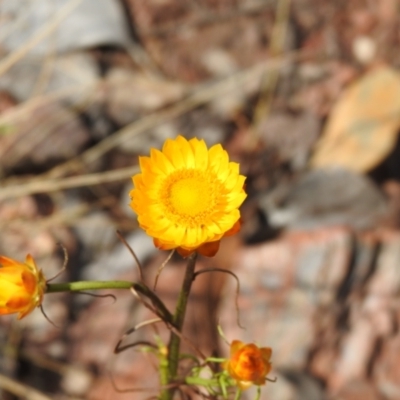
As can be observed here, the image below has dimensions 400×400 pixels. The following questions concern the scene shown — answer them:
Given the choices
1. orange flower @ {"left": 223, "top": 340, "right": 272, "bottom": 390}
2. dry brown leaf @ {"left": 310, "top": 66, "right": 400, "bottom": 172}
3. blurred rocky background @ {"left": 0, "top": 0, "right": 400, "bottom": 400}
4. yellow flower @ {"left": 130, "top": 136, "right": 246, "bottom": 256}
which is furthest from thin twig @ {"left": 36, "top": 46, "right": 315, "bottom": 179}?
orange flower @ {"left": 223, "top": 340, "right": 272, "bottom": 390}

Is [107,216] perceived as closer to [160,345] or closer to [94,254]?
[94,254]

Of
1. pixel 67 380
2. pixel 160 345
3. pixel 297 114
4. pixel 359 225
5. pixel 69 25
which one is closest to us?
pixel 160 345

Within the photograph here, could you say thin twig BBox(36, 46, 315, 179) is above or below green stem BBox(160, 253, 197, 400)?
above

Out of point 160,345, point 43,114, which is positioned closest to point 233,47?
point 43,114

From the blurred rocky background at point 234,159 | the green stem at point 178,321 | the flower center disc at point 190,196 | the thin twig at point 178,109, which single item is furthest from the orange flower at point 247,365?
the thin twig at point 178,109

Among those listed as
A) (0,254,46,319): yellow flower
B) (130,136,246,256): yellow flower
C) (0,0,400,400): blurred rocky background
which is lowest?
(0,254,46,319): yellow flower

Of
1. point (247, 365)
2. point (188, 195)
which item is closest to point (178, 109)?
point (188, 195)

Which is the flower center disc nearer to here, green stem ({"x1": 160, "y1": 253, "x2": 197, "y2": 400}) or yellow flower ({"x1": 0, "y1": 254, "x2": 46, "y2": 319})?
green stem ({"x1": 160, "y1": 253, "x2": 197, "y2": 400})
